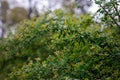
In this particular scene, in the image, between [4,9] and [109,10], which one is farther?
[4,9]

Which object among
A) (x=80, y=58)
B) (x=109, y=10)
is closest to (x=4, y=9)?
(x=80, y=58)

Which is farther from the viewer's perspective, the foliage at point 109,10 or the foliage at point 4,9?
the foliage at point 4,9

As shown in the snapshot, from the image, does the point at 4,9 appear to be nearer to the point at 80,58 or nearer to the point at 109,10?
the point at 80,58

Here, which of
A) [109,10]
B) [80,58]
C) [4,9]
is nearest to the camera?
[109,10]

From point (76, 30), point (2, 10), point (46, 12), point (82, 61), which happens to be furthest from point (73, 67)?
point (2, 10)

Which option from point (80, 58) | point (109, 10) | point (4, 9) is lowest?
point (80, 58)

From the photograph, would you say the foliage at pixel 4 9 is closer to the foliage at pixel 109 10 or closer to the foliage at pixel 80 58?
the foliage at pixel 80 58

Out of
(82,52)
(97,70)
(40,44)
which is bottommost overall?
(97,70)

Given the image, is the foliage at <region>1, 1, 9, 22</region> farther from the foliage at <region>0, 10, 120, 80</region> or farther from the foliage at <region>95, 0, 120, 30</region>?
the foliage at <region>95, 0, 120, 30</region>

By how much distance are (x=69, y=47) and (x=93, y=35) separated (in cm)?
54

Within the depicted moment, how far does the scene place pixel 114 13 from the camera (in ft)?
16.5

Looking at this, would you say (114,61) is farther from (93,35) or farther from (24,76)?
(24,76)

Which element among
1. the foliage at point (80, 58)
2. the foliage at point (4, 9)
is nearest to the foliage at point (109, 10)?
the foliage at point (80, 58)

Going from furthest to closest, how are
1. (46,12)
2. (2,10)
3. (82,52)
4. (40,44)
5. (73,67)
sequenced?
(2,10) < (40,44) < (46,12) < (82,52) < (73,67)
